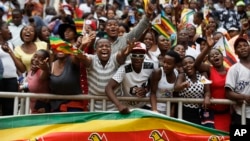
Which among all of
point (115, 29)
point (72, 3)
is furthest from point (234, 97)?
point (72, 3)

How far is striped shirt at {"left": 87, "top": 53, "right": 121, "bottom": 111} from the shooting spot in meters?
8.53

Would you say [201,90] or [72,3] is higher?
[72,3]

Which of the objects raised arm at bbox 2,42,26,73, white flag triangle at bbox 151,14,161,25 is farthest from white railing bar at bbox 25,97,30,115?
white flag triangle at bbox 151,14,161,25

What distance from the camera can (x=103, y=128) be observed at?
27.0 feet

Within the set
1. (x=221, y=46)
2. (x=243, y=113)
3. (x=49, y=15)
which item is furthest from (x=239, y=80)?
(x=49, y=15)

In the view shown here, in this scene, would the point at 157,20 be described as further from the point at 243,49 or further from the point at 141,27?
the point at 243,49

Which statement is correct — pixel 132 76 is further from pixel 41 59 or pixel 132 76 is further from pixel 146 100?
pixel 41 59

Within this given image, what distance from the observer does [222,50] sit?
984 cm

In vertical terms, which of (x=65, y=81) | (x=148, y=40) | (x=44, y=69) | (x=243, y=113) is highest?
(x=148, y=40)

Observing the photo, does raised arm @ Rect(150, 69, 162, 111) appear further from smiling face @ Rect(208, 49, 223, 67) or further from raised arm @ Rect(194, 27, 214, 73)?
smiling face @ Rect(208, 49, 223, 67)

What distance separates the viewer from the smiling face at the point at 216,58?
8.90 meters

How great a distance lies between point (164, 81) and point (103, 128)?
1.06m

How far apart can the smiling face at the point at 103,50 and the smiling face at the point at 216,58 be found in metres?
1.40

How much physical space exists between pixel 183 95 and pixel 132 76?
704 millimetres
